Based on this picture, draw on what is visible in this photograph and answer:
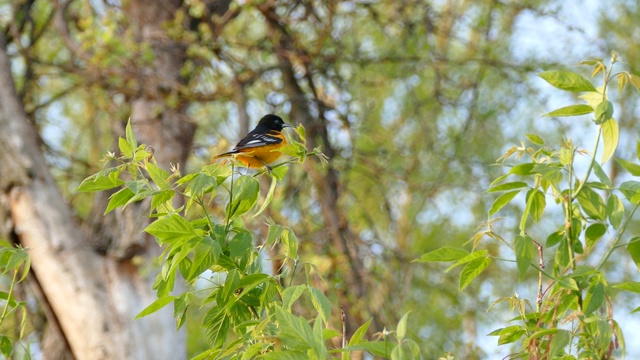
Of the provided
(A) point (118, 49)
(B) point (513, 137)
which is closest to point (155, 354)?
(A) point (118, 49)

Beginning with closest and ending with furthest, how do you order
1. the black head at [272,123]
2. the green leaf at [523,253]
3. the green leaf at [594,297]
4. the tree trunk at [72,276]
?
the green leaf at [523,253] < the green leaf at [594,297] < the black head at [272,123] < the tree trunk at [72,276]

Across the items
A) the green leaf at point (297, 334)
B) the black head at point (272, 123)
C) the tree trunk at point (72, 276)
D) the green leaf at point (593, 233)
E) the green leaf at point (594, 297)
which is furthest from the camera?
the tree trunk at point (72, 276)

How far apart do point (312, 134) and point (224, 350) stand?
5476 mm

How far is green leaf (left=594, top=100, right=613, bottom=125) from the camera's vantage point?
6.89ft

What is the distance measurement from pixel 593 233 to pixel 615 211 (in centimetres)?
10

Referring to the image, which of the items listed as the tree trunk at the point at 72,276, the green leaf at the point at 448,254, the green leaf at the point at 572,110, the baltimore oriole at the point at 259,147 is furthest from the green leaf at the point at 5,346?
the tree trunk at the point at 72,276

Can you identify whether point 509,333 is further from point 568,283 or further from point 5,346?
point 5,346

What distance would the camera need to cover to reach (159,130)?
295 inches

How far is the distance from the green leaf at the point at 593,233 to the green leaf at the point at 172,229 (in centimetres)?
97

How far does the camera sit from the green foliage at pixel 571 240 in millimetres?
2072

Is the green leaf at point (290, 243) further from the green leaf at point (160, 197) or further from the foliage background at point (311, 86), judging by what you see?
the foliage background at point (311, 86)

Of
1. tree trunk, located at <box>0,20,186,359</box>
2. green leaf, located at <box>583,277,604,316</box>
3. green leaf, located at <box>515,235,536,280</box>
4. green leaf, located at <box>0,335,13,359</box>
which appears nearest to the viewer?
green leaf, located at <box>515,235,536,280</box>

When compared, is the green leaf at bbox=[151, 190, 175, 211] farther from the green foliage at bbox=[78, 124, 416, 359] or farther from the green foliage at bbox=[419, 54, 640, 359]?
the green foliage at bbox=[419, 54, 640, 359]

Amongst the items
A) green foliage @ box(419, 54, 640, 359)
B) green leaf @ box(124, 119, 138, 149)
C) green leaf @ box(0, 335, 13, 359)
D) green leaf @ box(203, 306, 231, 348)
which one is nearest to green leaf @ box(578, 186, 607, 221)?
green foliage @ box(419, 54, 640, 359)
